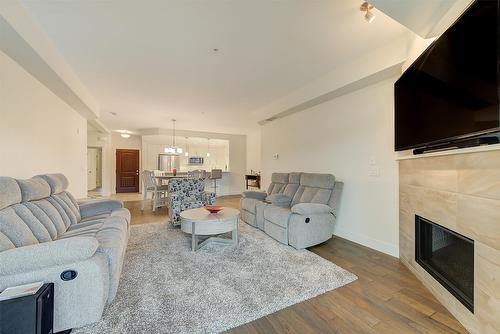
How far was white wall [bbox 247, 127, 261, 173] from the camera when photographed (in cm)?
837

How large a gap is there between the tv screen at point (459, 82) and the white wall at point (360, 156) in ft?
2.26

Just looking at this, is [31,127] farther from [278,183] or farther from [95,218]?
[278,183]

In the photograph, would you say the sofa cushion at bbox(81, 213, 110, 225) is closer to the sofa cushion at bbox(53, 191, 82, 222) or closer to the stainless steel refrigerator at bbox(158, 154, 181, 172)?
the sofa cushion at bbox(53, 191, 82, 222)

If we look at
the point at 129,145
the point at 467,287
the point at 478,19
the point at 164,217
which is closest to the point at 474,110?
the point at 478,19

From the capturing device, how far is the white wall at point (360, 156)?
2803mm

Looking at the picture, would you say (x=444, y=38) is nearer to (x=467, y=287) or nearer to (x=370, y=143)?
(x=370, y=143)

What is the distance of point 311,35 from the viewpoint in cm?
230

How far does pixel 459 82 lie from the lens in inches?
59.1

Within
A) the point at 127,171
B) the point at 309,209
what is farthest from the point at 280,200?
the point at 127,171

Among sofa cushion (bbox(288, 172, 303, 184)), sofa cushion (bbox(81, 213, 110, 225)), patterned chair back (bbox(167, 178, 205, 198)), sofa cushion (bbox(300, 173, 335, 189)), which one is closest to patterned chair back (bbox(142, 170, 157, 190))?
patterned chair back (bbox(167, 178, 205, 198))

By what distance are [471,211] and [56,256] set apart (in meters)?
2.84

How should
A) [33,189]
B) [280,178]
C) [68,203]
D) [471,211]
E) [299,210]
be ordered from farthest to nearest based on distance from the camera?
[280,178] → [299,210] → [68,203] → [33,189] → [471,211]

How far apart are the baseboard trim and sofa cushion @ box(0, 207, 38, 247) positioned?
374 centimetres

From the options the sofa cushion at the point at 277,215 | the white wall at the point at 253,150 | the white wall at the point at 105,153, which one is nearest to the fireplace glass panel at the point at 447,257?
the sofa cushion at the point at 277,215
